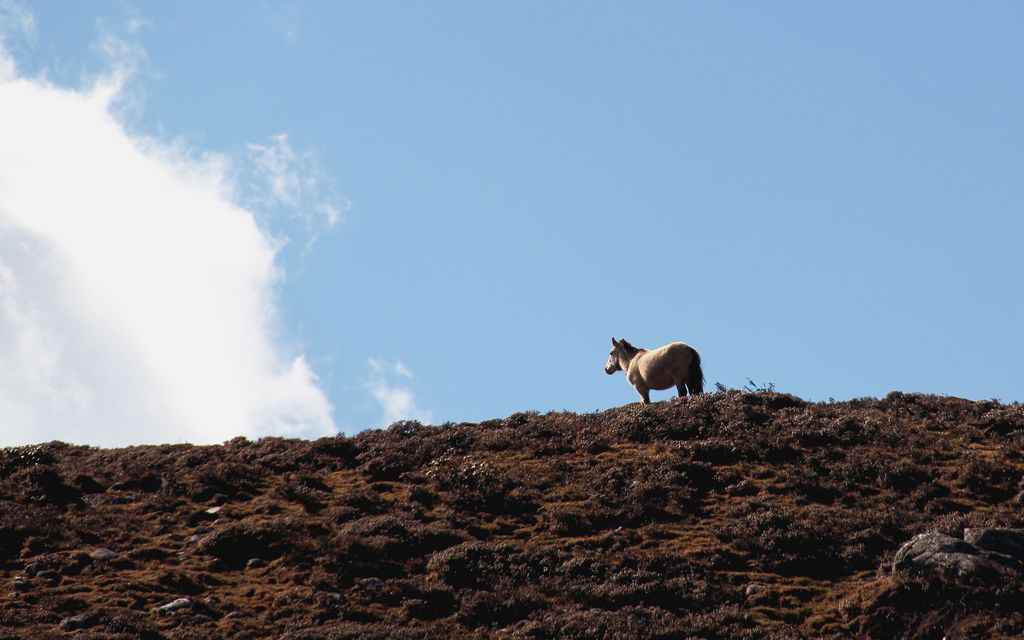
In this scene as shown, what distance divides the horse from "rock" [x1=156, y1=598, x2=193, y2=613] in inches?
624

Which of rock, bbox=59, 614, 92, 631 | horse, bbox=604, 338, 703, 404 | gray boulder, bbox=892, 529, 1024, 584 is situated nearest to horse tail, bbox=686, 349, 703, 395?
horse, bbox=604, 338, 703, 404

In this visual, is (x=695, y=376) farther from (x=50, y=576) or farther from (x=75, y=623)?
(x=75, y=623)

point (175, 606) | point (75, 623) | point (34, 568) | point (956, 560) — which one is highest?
point (34, 568)

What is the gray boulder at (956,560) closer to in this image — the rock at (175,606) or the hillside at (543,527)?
the hillside at (543,527)

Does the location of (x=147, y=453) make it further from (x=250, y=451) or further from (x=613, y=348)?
(x=613, y=348)

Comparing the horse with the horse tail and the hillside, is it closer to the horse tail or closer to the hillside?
the horse tail

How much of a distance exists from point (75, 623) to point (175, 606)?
1.45 m

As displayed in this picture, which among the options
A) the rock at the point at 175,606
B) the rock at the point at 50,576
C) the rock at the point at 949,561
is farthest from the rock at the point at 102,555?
the rock at the point at 949,561

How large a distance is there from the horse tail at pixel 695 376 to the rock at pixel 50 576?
55.6ft

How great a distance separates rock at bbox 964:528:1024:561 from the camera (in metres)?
17.9

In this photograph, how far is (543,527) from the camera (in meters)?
21.6

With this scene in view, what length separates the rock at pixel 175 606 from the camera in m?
17.6

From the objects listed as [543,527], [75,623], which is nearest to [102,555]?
[75,623]

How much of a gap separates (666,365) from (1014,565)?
1438 centimetres
